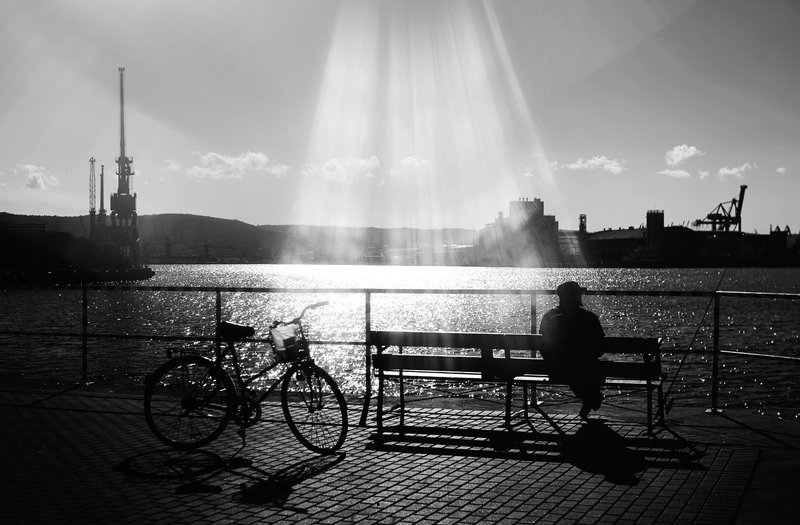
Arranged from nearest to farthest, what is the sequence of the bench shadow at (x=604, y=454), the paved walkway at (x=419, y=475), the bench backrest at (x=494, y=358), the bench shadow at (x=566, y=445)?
the paved walkway at (x=419, y=475) → the bench shadow at (x=604, y=454) → the bench shadow at (x=566, y=445) → the bench backrest at (x=494, y=358)

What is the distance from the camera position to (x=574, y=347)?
8.02 m

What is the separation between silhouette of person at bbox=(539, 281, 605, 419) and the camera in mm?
8000

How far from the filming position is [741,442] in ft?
25.4

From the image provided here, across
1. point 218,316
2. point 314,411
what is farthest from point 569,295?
point 218,316

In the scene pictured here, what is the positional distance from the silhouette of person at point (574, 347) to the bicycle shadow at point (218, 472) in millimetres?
2289

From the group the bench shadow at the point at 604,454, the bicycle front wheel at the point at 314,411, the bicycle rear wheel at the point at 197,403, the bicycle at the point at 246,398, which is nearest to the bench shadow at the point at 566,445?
the bench shadow at the point at 604,454

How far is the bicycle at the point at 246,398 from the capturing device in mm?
7859

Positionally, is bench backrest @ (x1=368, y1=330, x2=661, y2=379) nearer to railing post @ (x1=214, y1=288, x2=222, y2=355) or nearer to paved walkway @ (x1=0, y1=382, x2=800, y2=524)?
paved walkway @ (x1=0, y1=382, x2=800, y2=524)

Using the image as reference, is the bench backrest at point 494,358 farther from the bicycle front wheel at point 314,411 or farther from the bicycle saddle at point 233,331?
the bicycle saddle at point 233,331

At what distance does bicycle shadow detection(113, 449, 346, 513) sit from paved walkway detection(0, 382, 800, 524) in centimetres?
2

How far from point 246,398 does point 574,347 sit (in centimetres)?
330

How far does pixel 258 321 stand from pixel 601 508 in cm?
6127

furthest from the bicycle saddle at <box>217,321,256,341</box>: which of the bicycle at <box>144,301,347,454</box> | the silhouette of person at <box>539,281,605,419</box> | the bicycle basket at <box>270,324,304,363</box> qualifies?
the silhouette of person at <box>539,281,605,419</box>

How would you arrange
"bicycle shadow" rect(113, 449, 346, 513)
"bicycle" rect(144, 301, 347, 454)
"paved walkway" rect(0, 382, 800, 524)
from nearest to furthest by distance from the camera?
"paved walkway" rect(0, 382, 800, 524)
"bicycle shadow" rect(113, 449, 346, 513)
"bicycle" rect(144, 301, 347, 454)
